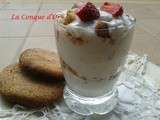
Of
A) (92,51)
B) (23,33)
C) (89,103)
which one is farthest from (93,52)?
(23,33)

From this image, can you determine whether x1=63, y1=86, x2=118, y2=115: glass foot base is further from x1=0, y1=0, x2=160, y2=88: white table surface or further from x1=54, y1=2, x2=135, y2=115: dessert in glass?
x1=0, y1=0, x2=160, y2=88: white table surface

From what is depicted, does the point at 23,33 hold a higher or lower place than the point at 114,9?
lower

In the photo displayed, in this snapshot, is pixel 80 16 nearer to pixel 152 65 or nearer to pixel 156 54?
pixel 152 65

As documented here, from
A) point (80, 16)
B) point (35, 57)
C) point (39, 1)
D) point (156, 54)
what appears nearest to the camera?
point (80, 16)

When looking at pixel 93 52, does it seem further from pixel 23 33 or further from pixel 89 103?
pixel 23 33

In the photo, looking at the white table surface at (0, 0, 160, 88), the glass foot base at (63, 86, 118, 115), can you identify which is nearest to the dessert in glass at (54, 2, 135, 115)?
the glass foot base at (63, 86, 118, 115)

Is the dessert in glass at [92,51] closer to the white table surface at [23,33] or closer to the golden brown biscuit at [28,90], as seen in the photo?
the golden brown biscuit at [28,90]

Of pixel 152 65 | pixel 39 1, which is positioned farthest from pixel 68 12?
pixel 39 1
